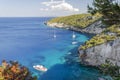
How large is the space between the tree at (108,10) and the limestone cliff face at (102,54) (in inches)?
1617

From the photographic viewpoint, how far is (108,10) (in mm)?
26812

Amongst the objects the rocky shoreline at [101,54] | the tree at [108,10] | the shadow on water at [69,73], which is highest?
the tree at [108,10]

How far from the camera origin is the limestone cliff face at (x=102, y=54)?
224ft

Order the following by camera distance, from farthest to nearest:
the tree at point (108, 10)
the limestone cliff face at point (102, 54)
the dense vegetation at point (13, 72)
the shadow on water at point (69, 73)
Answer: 1. the limestone cliff face at point (102, 54)
2. the shadow on water at point (69, 73)
3. the dense vegetation at point (13, 72)
4. the tree at point (108, 10)

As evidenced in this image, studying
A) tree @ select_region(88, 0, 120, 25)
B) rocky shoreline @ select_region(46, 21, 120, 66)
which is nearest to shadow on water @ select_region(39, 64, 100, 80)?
rocky shoreline @ select_region(46, 21, 120, 66)

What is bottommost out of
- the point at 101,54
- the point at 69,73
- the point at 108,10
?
the point at 69,73

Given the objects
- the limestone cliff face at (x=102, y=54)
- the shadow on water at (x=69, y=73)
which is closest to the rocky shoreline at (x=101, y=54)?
the limestone cliff face at (x=102, y=54)

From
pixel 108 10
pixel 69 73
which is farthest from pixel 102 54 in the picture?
pixel 108 10

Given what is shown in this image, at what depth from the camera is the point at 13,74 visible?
115 feet

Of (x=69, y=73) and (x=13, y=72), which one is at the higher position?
(x=13, y=72)

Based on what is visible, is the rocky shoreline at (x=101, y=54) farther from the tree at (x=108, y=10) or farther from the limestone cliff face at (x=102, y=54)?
the tree at (x=108, y=10)

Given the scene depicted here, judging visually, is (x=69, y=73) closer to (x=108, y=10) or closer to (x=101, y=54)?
(x=101, y=54)

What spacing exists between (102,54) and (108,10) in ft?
157

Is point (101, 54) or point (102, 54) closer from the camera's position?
point (102, 54)
